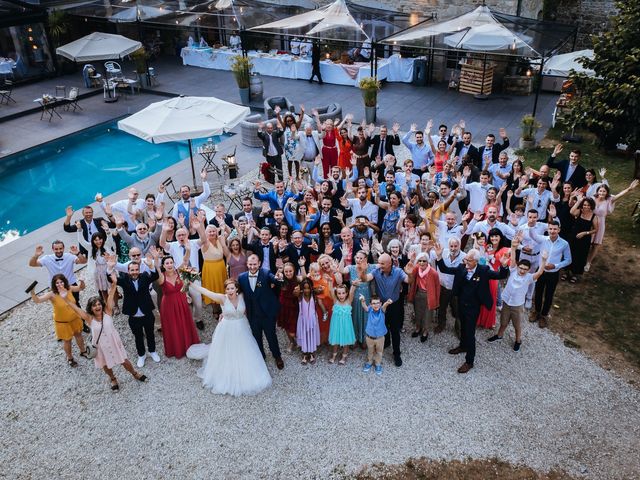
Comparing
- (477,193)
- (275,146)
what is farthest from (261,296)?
(275,146)

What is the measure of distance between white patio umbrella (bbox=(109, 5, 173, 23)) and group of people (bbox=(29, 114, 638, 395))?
41.6 feet

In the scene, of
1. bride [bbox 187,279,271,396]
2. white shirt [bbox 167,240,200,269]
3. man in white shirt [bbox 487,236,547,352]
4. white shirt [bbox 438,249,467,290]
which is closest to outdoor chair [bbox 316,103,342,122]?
white shirt [bbox 167,240,200,269]

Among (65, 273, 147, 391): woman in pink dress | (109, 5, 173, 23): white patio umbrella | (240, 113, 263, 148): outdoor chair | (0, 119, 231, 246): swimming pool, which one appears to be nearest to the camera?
(65, 273, 147, 391): woman in pink dress

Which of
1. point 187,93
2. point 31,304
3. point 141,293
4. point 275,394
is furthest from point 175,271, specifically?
point 187,93

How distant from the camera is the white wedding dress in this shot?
6539mm

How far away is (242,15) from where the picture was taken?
1814 cm

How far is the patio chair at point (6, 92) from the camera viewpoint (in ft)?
58.7

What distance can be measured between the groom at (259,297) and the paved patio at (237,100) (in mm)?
6101

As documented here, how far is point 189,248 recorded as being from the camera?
7.41 meters

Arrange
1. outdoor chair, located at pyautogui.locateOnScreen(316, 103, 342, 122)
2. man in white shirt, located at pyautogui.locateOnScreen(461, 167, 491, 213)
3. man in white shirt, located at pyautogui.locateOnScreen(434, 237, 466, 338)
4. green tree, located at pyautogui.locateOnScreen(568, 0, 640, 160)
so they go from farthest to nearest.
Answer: outdoor chair, located at pyautogui.locateOnScreen(316, 103, 342, 122)
man in white shirt, located at pyautogui.locateOnScreen(461, 167, 491, 213)
green tree, located at pyautogui.locateOnScreen(568, 0, 640, 160)
man in white shirt, located at pyautogui.locateOnScreen(434, 237, 466, 338)

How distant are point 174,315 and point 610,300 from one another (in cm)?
640

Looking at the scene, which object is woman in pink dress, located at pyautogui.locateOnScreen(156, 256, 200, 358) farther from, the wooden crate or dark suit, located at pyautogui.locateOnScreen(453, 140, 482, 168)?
the wooden crate

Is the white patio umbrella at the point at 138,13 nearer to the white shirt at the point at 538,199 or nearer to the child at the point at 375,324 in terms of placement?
the white shirt at the point at 538,199

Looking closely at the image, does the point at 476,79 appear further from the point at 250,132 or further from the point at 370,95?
the point at 250,132
